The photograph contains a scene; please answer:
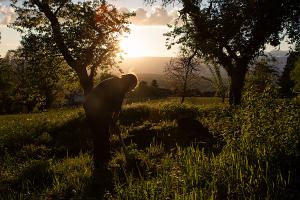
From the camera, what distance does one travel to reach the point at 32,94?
81.5 ft

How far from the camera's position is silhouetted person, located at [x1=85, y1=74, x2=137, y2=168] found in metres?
9.76

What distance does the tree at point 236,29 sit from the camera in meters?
21.0

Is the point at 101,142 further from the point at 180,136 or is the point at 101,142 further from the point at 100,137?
the point at 180,136

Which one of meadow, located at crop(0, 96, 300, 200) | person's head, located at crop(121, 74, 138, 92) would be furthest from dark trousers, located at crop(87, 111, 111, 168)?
person's head, located at crop(121, 74, 138, 92)

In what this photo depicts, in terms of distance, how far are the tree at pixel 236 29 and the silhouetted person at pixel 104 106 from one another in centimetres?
1259

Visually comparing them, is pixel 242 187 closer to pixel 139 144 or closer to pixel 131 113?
pixel 139 144

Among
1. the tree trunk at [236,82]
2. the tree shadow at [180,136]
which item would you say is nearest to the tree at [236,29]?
the tree trunk at [236,82]

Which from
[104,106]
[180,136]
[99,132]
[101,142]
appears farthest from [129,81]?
[180,136]

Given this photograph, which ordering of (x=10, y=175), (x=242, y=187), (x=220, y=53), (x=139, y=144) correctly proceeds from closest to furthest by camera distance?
1. (x=242, y=187)
2. (x=10, y=175)
3. (x=139, y=144)
4. (x=220, y=53)

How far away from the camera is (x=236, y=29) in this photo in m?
21.5

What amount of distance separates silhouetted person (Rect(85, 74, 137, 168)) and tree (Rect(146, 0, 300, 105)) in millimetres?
12591

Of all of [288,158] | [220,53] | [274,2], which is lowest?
[288,158]

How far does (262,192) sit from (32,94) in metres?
20.7

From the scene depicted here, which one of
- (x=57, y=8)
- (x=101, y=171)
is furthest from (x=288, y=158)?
(x=57, y=8)
